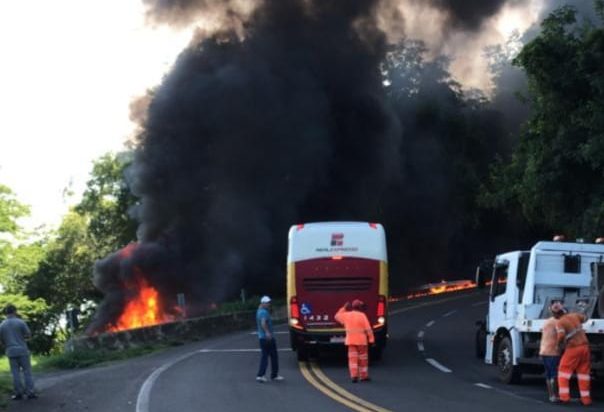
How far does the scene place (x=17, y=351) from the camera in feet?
46.5

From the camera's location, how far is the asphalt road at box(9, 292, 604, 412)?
12.7 m

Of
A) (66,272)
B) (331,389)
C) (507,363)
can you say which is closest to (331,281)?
(507,363)

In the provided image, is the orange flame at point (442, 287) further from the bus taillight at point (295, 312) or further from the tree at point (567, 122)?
the bus taillight at point (295, 312)

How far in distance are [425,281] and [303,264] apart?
32.9 m

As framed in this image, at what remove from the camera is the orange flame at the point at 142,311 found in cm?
3769

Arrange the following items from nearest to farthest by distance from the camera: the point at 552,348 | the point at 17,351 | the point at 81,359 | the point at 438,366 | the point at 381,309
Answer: the point at 552,348, the point at 17,351, the point at 438,366, the point at 381,309, the point at 81,359

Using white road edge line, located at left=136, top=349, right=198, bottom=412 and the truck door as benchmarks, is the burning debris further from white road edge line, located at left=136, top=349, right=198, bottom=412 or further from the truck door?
the truck door

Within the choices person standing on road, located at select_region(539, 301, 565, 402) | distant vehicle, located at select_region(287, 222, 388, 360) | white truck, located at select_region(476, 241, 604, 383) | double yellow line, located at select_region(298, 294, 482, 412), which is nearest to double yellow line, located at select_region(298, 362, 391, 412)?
double yellow line, located at select_region(298, 294, 482, 412)

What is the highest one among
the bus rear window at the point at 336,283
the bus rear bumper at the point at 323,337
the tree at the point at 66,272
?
the tree at the point at 66,272

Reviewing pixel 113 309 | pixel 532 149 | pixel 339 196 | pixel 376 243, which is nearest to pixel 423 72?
pixel 339 196

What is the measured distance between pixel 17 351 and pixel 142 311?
24753 mm

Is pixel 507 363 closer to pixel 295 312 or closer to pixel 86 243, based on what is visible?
pixel 295 312

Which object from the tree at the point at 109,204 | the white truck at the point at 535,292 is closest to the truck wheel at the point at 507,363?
the white truck at the point at 535,292

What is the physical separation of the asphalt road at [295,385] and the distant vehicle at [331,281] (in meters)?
0.77
